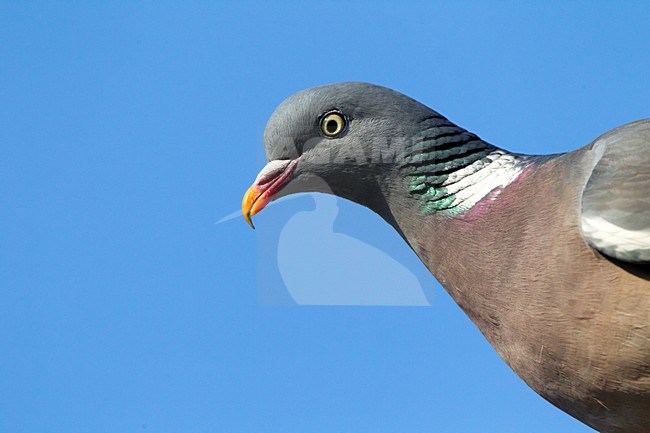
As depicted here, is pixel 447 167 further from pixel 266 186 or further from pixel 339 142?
pixel 266 186

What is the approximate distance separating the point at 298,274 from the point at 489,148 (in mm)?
1426

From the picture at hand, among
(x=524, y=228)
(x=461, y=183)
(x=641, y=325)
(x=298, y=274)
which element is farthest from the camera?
(x=298, y=274)

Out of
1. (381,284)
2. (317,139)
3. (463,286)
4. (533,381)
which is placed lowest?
(533,381)

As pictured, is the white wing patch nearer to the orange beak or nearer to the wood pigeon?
the wood pigeon

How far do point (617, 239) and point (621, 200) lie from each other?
165mm

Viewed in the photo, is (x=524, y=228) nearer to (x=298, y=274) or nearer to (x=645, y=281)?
(x=645, y=281)

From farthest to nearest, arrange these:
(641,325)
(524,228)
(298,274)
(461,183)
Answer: (298,274), (461,183), (524,228), (641,325)

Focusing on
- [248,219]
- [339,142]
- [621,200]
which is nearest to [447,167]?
[339,142]

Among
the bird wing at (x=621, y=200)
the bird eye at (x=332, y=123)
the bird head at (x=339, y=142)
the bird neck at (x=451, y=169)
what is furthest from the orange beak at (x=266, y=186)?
the bird wing at (x=621, y=200)

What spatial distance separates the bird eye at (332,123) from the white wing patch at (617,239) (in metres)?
1.31

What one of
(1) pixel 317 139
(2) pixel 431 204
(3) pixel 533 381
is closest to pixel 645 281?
(3) pixel 533 381

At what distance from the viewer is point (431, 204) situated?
402 centimetres

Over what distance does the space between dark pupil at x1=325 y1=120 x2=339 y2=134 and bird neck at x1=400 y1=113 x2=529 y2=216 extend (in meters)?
0.39

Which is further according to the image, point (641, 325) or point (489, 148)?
point (489, 148)
